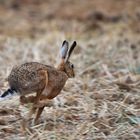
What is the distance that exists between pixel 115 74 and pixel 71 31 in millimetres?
3147

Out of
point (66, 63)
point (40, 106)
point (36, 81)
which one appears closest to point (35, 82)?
point (36, 81)

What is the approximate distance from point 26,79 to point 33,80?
0.05 metres

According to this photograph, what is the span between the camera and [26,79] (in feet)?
14.8

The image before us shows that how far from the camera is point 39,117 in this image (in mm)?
4863

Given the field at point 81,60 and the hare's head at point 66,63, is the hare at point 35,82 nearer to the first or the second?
the hare's head at point 66,63

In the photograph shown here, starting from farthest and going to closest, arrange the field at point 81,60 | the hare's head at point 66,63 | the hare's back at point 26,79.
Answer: the hare's head at point 66,63 → the field at point 81,60 → the hare's back at point 26,79

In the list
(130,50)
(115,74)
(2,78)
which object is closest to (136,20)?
(130,50)

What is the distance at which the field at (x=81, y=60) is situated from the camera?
4.78 meters

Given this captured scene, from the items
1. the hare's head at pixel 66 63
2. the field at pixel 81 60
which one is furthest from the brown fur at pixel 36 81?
the field at pixel 81 60

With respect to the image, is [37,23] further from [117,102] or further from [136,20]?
[117,102]

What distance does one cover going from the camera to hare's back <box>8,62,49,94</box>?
449 cm

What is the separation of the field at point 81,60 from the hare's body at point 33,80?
1.01 feet

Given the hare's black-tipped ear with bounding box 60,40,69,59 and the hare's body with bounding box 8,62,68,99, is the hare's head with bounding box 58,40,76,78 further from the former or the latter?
the hare's body with bounding box 8,62,68,99

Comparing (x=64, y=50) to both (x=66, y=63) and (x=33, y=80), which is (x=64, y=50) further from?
(x=33, y=80)
